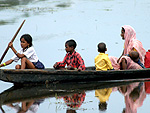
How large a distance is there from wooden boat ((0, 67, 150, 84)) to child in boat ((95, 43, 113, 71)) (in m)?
Answer: 0.21

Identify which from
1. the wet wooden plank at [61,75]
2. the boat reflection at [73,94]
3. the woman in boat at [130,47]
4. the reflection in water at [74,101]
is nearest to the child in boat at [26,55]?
the wet wooden plank at [61,75]

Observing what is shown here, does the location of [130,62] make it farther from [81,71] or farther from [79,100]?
[79,100]

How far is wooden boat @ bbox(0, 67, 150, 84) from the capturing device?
977 centimetres

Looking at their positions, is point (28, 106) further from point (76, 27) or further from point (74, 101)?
point (76, 27)

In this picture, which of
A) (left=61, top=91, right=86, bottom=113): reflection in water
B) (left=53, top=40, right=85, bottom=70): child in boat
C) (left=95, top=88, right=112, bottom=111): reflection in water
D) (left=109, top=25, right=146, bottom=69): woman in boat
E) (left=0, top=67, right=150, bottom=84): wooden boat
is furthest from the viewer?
(left=109, top=25, right=146, bottom=69): woman in boat

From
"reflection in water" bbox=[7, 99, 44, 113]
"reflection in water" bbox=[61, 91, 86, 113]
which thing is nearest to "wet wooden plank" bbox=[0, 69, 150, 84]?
"reflection in water" bbox=[61, 91, 86, 113]

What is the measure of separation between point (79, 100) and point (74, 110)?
74 centimetres

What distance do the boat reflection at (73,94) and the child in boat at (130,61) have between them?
0.52 metres

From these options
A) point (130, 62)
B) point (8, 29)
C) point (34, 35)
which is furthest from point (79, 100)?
point (8, 29)

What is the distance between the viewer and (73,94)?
29.4ft

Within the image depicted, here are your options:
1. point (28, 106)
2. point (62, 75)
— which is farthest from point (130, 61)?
point (28, 106)

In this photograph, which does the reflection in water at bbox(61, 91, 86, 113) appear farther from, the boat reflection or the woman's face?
the woman's face

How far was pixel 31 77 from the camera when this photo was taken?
9.86m

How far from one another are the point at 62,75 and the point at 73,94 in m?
1.09
